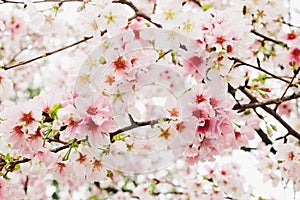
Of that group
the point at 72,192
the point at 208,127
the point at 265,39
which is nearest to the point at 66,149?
the point at 208,127

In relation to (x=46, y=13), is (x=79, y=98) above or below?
below

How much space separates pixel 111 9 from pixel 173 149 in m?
0.41

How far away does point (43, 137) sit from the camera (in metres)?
1.20

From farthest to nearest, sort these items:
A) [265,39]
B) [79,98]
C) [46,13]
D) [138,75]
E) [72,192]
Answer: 1. [72,192]
2. [265,39]
3. [46,13]
4. [138,75]
5. [79,98]

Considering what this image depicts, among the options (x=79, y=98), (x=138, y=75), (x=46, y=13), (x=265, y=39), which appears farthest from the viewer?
(x=265, y=39)

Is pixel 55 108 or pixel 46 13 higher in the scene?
pixel 46 13

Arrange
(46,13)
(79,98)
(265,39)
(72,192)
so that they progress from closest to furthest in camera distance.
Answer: (79,98)
(46,13)
(265,39)
(72,192)

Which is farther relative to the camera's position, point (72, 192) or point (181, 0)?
point (72, 192)

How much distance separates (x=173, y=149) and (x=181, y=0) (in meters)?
0.41

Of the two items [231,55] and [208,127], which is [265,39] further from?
[208,127]

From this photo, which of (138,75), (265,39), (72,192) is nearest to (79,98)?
(138,75)

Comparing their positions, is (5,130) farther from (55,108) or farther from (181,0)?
(181,0)

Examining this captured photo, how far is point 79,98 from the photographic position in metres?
1.16

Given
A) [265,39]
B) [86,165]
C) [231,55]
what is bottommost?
[86,165]
